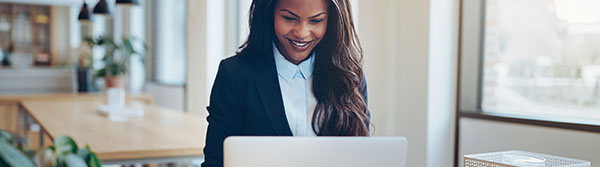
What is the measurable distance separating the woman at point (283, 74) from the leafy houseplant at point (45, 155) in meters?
0.46

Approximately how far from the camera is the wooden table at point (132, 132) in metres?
2.62

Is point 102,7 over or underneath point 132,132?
over

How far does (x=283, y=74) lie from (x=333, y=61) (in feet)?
0.60

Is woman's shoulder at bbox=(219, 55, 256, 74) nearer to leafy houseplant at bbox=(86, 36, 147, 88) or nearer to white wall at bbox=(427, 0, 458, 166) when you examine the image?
white wall at bbox=(427, 0, 458, 166)

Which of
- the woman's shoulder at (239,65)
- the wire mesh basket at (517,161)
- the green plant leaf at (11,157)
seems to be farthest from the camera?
the woman's shoulder at (239,65)

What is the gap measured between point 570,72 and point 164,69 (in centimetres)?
243

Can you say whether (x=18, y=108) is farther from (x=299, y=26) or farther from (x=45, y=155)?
(x=45, y=155)

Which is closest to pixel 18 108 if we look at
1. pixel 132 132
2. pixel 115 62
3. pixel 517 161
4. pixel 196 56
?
pixel 115 62

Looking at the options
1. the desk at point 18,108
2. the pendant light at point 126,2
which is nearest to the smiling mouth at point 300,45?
the pendant light at point 126,2

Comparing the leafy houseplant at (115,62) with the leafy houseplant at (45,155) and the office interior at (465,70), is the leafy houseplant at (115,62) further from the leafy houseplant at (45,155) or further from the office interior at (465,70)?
the leafy houseplant at (45,155)

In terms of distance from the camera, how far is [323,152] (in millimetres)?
1710

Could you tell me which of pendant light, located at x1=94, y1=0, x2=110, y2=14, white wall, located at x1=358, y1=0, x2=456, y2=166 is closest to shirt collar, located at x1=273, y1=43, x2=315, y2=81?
white wall, located at x1=358, y1=0, x2=456, y2=166
